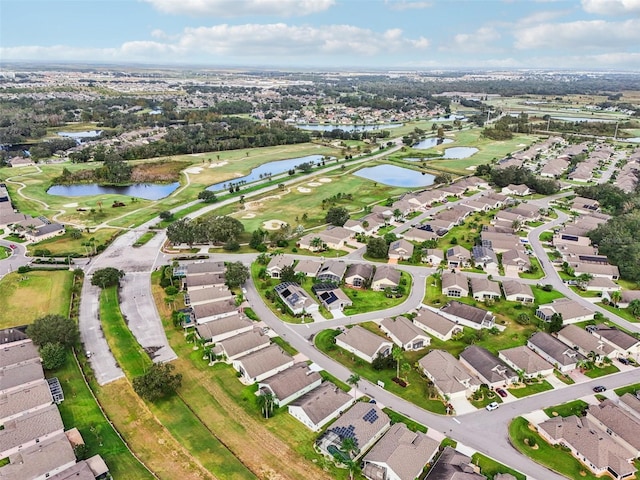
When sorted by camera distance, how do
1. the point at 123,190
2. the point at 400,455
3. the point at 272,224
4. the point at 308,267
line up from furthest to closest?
1. the point at 123,190
2. the point at 272,224
3. the point at 308,267
4. the point at 400,455

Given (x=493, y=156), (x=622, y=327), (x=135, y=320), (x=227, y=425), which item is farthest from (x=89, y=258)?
(x=493, y=156)

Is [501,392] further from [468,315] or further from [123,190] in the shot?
[123,190]

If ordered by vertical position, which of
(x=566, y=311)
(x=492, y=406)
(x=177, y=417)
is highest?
(x=566, y=311)

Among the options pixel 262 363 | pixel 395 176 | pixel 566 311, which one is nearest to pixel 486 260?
pixel 566 311

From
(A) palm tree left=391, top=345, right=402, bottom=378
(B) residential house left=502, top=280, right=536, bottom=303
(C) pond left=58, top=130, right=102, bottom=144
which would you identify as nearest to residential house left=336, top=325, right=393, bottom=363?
(A) palm tree left=391, top=345, right=402, bottom=378

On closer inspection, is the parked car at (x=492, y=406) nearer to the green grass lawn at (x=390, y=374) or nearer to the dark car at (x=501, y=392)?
the dark car at (x=501, y=392)

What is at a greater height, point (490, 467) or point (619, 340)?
point (619, 340)

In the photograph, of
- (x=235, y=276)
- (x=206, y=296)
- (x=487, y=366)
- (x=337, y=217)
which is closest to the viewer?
(x=487, y=366)

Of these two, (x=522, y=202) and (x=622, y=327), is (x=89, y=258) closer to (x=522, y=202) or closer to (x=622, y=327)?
(x=622, y=327)
